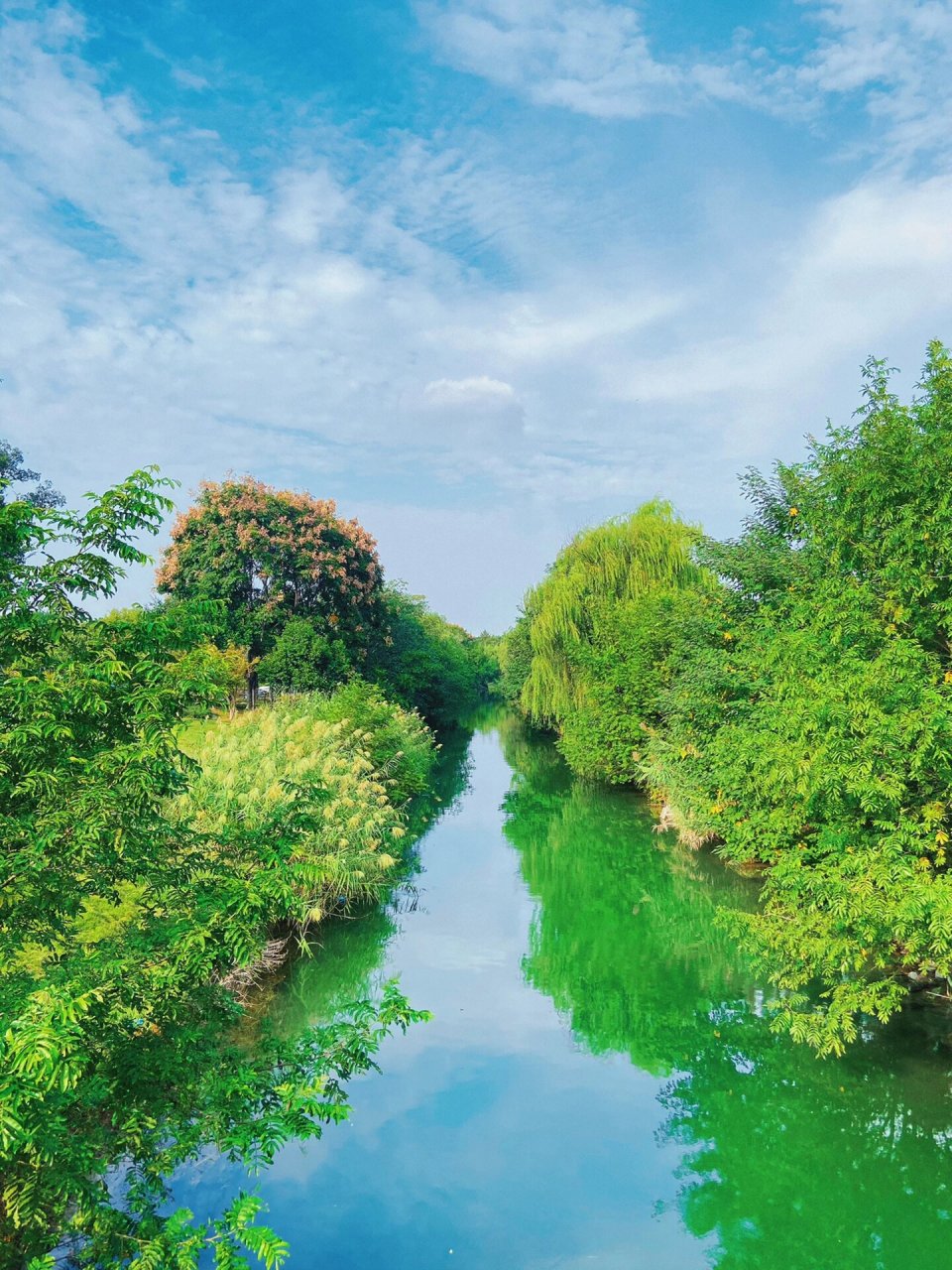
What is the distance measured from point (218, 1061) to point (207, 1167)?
4.11m

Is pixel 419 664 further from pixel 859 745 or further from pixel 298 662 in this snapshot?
pixel 859 745

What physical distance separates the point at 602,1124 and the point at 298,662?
2230 centimetres

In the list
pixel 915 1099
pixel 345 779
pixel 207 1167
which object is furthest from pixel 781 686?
pixel 345 779

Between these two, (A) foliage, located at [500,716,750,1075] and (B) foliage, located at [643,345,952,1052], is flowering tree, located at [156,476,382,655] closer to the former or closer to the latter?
(A) foliage, located at [500,716,750,1075]

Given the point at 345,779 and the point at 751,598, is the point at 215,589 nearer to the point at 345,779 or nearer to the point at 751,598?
the point at 345,779

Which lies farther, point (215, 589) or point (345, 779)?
point (215, 589)

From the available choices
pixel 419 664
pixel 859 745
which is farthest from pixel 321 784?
pixel 419 664

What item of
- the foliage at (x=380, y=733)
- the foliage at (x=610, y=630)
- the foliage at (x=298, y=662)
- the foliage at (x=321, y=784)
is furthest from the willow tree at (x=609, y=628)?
the foliage at (x=298, y=662)

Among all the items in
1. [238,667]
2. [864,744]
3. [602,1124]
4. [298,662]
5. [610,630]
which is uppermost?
[610,630]

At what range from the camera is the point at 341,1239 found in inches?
290

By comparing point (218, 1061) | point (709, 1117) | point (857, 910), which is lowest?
point (218, 1061)

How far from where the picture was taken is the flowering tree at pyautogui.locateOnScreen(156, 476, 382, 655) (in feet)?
99.6

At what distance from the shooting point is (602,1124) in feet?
30.1

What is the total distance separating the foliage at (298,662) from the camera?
29406 millimetres
